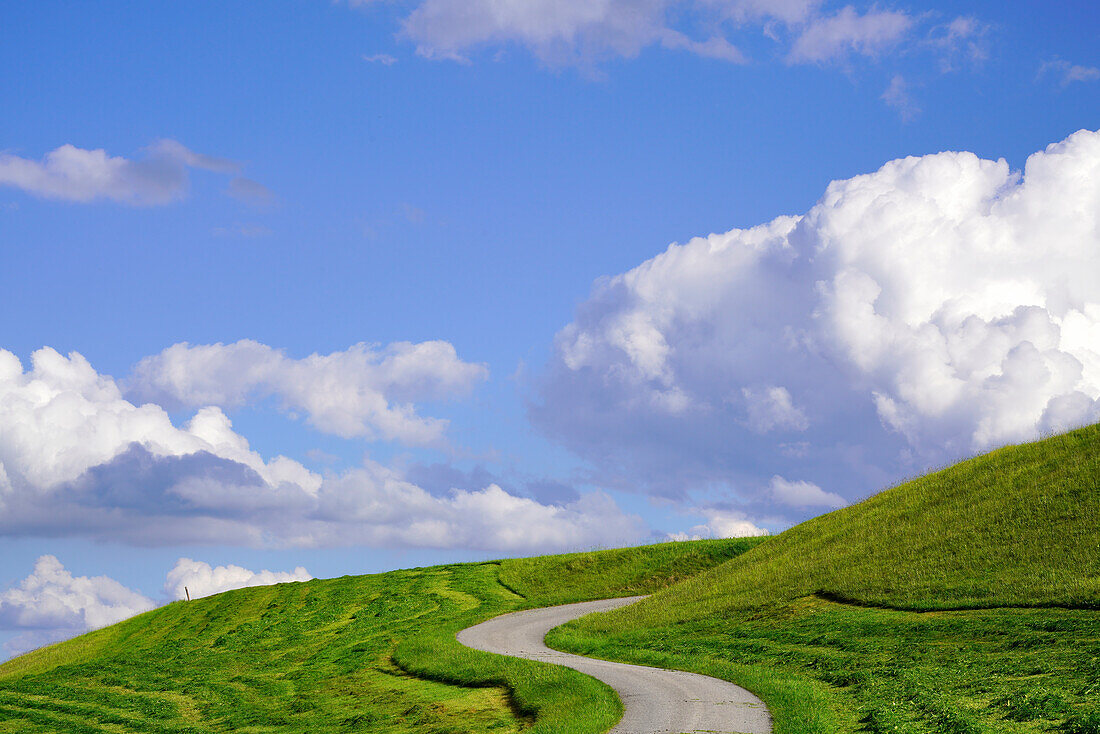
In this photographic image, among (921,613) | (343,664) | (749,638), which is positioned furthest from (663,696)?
(343,664)

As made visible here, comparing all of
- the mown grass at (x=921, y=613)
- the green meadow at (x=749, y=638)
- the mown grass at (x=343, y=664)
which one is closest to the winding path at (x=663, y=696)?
the green meadow at (x=749, y=638)

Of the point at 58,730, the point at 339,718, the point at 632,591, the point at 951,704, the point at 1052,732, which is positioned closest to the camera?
the point at 1052,732

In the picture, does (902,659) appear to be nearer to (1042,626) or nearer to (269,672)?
(1042,626)

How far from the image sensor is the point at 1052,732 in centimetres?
2109

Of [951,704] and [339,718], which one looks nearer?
[951,704]

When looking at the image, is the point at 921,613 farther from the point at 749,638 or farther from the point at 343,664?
the point at 343,664

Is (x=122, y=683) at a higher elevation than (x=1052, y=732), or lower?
higher

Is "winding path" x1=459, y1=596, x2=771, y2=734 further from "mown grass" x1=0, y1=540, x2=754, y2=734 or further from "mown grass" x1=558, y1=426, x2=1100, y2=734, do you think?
"mown grass" x1=0, y1=540, x2=754, y2=734

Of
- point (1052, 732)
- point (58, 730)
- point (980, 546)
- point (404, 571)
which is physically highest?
point (404, 571)

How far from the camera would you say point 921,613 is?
40.9 metres

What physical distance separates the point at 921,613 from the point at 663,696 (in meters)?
16.7

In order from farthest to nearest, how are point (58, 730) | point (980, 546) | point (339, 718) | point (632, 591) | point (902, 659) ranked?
point (632, 591) < point (980, 546) < point (58, 730) < point (339, 718) < point (902, 659)

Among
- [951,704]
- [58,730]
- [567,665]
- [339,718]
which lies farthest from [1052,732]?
[58,730]

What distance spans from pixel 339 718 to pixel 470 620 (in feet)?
74.9
